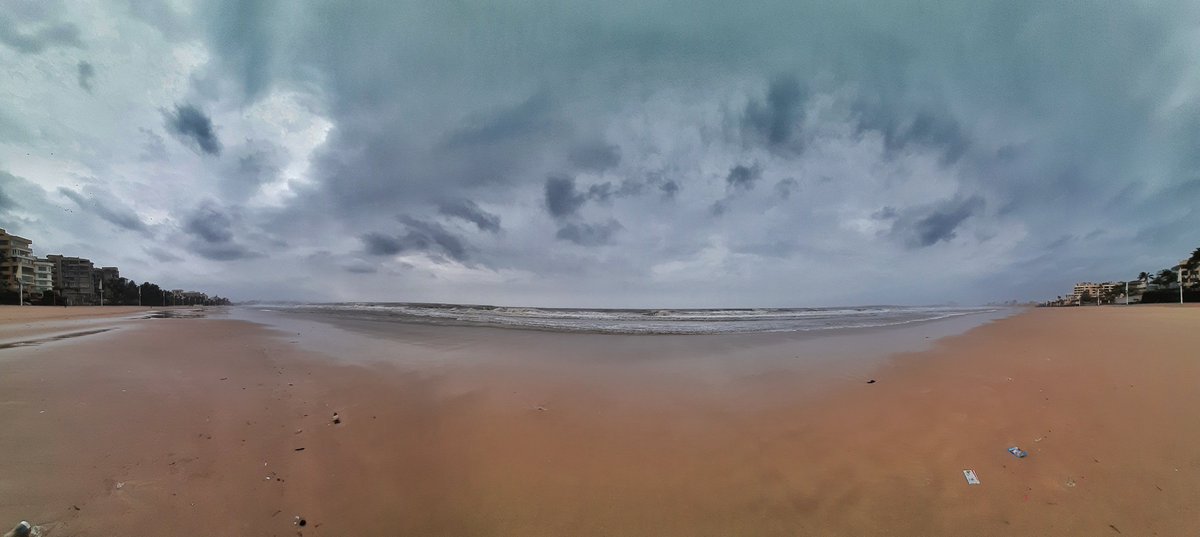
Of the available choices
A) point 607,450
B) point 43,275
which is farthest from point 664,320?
point 43,275

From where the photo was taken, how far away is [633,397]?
6.05 m

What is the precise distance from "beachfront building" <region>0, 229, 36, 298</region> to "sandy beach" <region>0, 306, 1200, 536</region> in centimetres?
7719

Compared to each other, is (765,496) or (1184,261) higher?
(1184,261)

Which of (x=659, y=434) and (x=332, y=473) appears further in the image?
(x=659, y=434)

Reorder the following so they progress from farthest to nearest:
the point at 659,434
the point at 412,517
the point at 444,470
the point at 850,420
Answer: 1. the point at 850,420
2. the point at 659,434
3. the point at 444,470
4. the point at 412,517

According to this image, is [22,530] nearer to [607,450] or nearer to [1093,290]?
[607,450]

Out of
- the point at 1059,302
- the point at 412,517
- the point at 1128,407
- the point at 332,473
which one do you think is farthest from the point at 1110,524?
the point at 1059,302

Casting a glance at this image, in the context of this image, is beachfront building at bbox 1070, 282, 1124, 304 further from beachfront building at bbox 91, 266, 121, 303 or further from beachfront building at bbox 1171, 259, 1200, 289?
beachfront building at bbox 91, 266, 121, 303

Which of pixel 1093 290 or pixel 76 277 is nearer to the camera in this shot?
pixel 76 277

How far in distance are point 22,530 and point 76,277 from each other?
114m

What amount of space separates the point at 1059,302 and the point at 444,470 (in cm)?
15376

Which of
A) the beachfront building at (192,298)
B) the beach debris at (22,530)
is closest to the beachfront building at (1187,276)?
the beach debris at (22,530)

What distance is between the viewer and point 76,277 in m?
70.3

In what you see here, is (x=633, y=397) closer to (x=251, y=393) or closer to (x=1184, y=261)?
Answer: (x=251, y=393)
